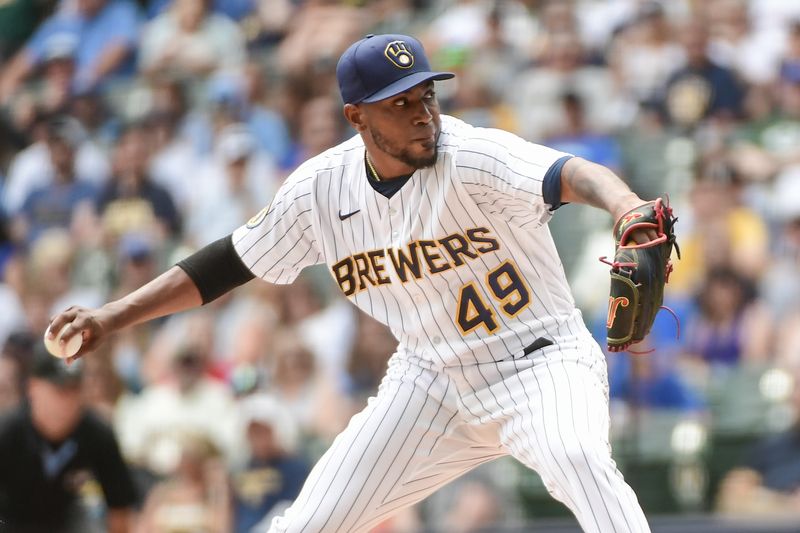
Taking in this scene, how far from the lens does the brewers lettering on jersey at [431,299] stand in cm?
427

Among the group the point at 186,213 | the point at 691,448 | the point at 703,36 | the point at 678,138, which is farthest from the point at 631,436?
the point at 186,213

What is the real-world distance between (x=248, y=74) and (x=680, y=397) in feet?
16.3

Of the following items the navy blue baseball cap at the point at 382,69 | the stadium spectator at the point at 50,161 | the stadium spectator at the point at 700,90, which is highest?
the stadium spectator at the point at 50,161

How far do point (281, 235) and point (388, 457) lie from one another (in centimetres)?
88

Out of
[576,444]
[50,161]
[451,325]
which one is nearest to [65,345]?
[451,325]

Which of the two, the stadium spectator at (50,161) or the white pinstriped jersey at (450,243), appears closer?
the white pinstriped jersey at (450,243)

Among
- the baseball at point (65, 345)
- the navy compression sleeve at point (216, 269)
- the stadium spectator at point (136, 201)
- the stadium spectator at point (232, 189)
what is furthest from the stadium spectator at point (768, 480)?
the stadium spectator at point (136, 201)

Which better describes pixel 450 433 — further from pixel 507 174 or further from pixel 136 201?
pixel 136 201

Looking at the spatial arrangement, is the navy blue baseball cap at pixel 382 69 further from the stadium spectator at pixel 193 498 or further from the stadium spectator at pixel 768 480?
the stadium spectator at pixel 193 498

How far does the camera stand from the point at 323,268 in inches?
368

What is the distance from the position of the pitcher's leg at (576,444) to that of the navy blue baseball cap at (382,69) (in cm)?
99

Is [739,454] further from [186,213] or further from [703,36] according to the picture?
[186,213]

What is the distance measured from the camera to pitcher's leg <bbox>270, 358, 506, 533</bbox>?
449 centimetres

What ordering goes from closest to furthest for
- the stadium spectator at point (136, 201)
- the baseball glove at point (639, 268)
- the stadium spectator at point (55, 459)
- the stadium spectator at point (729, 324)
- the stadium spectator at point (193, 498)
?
the baseball glove at point (639, 268), the stadium spectator at point (55, 459), the stadium spectator at point (729, 324), the stadium spectator at point (193, 498), the stadium spectator at point (136, 201)
